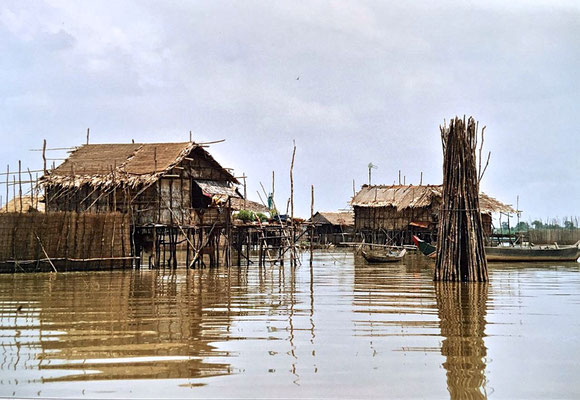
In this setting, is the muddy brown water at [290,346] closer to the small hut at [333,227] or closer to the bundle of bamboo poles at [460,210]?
the bundle of bamboo poles at [460,210]

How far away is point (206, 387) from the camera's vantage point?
15.1 ft

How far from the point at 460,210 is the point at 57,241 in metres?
10.2

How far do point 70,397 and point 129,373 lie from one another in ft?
2.06

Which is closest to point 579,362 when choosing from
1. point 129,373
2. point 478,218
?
point 129,373

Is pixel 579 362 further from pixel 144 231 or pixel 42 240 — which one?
pixel 144 231

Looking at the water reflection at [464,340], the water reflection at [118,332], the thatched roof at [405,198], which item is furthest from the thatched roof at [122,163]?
the thatched roof at [405,198]

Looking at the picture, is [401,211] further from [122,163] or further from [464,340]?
[464,340]

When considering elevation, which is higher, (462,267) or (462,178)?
(462,178)

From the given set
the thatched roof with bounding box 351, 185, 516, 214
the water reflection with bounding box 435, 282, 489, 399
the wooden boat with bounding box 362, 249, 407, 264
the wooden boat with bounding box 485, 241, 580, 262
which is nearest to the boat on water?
the wooden boat with bounding box 485, 241, 580, 262

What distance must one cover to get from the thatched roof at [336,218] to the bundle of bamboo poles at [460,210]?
33.8 m

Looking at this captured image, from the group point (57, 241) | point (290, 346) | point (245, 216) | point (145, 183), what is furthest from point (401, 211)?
point (290, 346)

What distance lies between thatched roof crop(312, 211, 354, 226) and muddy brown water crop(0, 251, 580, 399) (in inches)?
1456

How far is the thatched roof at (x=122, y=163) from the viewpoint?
2141 centimetres

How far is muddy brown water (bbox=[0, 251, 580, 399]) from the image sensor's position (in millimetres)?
4676
